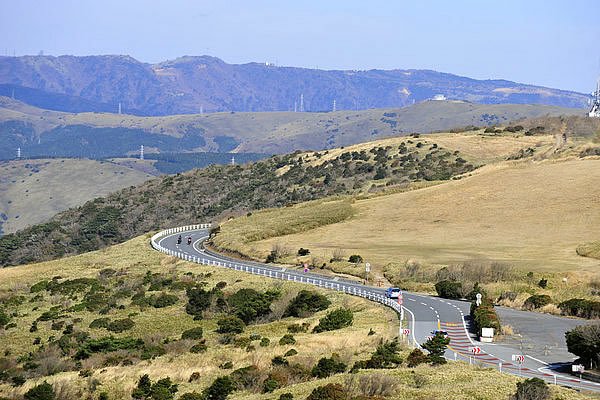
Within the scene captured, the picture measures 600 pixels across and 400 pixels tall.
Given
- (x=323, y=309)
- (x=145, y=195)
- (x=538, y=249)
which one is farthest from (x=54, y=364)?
(x=145, y=195)

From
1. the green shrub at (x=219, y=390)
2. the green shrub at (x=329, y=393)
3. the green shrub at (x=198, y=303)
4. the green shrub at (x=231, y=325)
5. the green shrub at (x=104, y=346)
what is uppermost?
the green shrub at (x=329, y=393)

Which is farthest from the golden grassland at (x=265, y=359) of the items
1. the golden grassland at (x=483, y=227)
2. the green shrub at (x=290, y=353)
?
the golden grassland at (x=483, y=227)

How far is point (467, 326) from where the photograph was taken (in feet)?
161

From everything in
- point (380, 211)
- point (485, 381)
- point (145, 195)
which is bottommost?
point (145, 195)

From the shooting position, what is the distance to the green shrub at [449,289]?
2384 inches

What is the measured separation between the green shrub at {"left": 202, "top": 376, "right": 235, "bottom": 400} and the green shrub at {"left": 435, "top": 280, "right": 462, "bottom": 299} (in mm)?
26127

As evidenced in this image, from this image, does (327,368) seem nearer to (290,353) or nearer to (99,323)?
(290,353)

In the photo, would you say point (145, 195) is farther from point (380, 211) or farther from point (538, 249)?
point (538, 249)

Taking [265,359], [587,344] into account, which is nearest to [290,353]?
[265,359]

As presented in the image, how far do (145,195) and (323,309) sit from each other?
122170mm

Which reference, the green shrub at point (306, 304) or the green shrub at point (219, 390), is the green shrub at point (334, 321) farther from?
the green shrub at point (219, 390)

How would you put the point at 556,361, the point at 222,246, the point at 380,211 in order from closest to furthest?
the point at 556,361
the point at 222,246
the point at 380,211

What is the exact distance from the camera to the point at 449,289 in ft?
199

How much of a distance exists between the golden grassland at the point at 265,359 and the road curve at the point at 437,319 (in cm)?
144
